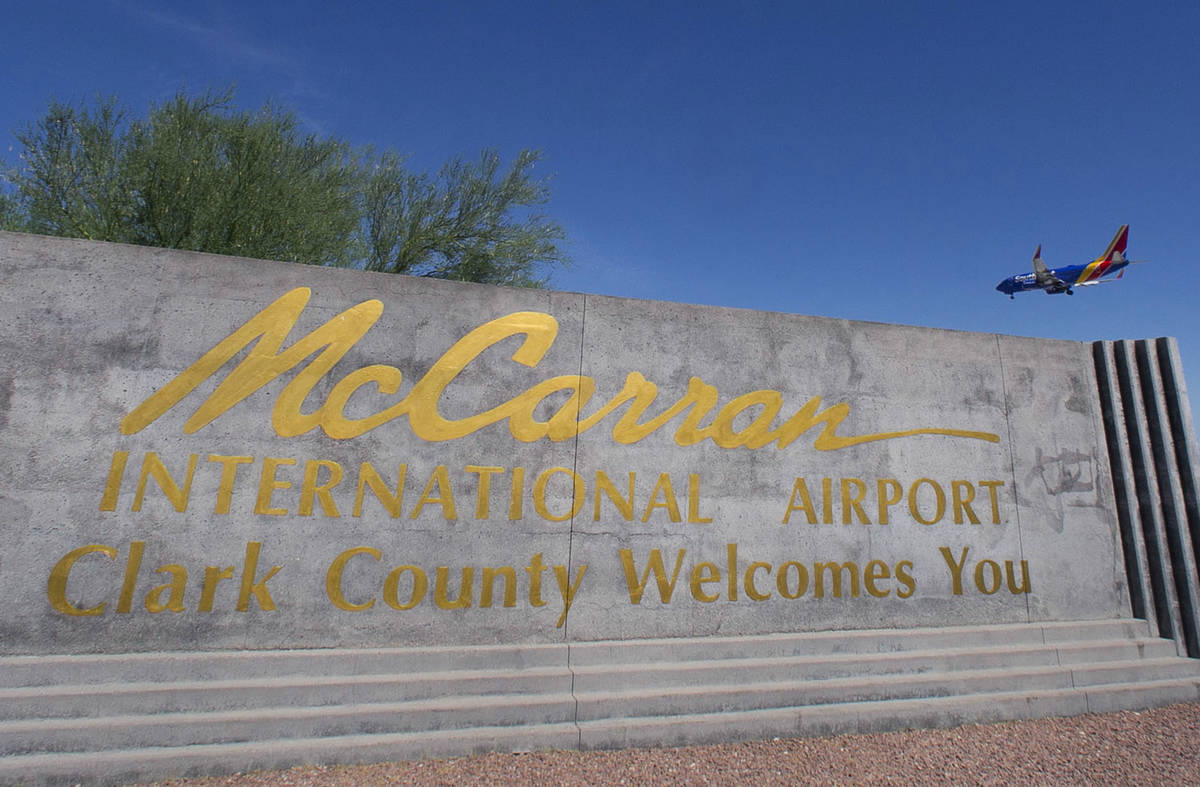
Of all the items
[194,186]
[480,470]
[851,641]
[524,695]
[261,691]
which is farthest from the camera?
[194,186]

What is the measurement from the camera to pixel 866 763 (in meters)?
3.97

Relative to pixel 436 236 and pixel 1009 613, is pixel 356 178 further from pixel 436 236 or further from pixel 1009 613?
pixel 1009 613

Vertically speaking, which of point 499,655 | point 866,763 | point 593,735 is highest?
point 499,655

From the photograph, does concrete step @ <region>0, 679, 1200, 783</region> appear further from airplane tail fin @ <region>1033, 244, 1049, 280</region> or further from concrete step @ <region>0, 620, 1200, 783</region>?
airplane tail fin @ <region>1033, 244, 1049, 280</region>

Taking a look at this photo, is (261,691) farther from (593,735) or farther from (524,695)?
(593,735)

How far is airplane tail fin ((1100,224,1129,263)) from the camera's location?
775 inches

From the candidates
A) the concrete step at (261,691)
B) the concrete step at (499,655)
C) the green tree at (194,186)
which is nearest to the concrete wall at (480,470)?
the concrete step at (499,655)

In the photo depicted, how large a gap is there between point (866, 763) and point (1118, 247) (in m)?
23.1

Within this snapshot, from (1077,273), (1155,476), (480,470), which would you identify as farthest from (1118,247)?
(480,470)

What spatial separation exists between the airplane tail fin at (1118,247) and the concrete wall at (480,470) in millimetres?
19324

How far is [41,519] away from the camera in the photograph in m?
3.82

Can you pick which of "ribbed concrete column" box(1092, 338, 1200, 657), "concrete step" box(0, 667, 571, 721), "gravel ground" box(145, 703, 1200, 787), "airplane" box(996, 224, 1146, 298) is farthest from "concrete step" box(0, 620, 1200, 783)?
"airplane" box(996, 224, 1146, 298)

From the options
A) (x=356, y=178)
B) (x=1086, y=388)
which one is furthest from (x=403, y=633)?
(x=356, y=178)

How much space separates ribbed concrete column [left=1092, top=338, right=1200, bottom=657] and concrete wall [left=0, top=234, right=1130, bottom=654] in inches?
12.1
